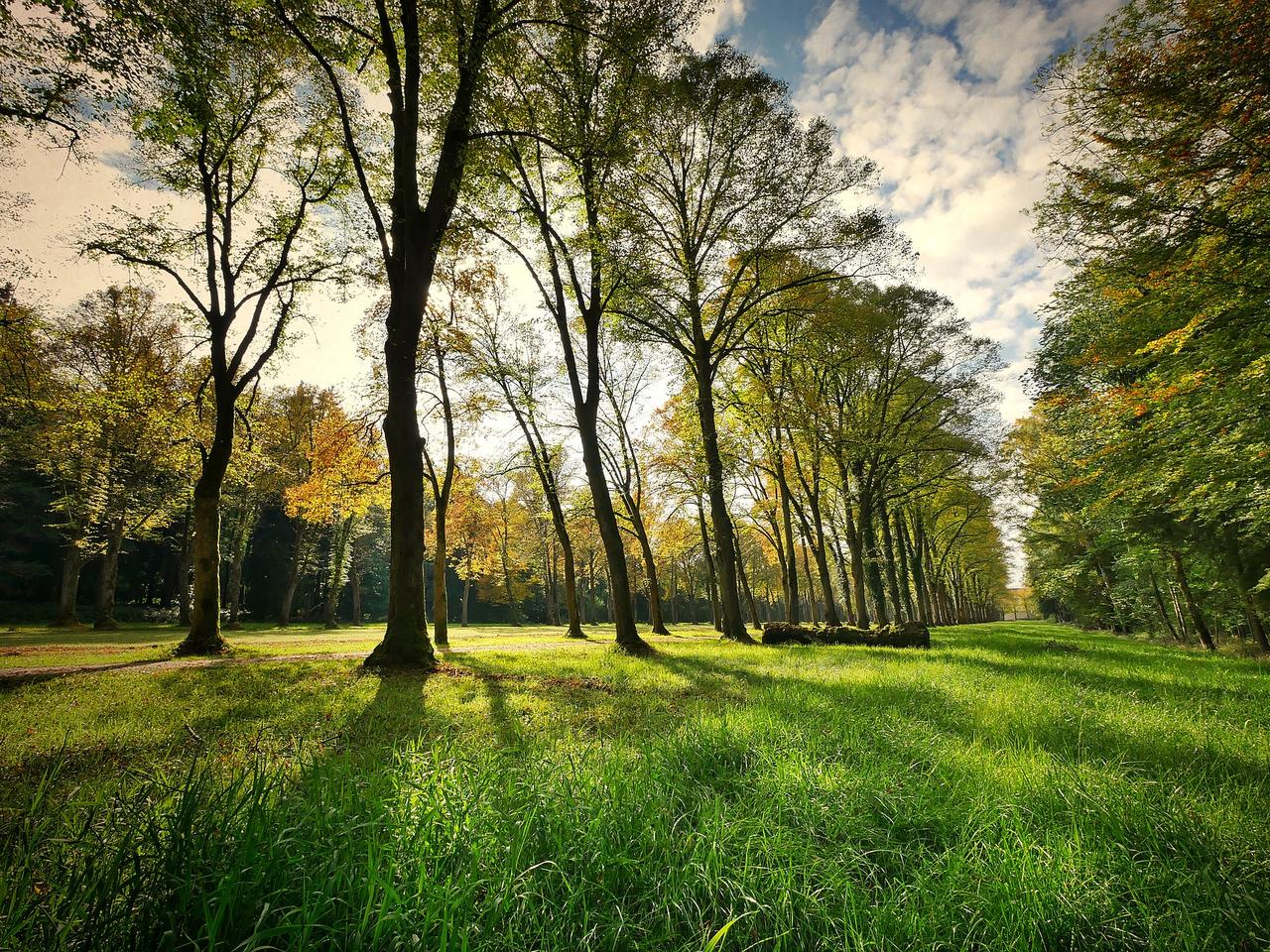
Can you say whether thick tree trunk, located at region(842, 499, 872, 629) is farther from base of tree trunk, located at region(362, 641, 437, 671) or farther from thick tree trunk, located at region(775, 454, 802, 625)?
base of tree trunk, located at region(362, 641, 437, 671)

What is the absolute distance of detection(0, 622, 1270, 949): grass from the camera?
1.52 m

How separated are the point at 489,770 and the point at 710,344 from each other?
50.3 feet

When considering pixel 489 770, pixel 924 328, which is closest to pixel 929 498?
pixel 924 328

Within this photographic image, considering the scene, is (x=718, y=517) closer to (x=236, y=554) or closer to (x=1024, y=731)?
(x=1024, y=731)

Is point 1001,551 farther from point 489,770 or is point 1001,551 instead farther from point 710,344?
point 489,770

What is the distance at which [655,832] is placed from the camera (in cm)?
224

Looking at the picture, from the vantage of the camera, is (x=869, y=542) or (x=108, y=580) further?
(x=108, y=580)

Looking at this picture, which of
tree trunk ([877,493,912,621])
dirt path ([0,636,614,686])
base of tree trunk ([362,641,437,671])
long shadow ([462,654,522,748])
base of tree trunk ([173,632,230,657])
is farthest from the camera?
tree trunk ([877,493,912,621])

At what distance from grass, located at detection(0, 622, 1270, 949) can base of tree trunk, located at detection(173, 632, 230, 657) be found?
8150 mm

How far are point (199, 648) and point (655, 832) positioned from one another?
14.6 metres

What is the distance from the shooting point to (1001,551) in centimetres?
5997

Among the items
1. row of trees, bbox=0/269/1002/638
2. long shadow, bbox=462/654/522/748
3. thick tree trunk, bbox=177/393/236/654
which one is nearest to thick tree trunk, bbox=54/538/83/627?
row of trees, bbox=0/269/1002/638

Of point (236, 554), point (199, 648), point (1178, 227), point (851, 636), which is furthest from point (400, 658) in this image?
point (236, 554)

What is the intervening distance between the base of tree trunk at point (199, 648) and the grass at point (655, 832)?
815cm
